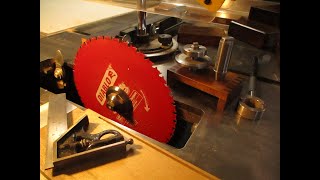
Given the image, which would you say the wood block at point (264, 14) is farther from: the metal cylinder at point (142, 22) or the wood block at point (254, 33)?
the metal cylinder at point (142, 22)

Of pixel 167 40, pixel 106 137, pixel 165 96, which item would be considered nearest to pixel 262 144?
pixel 165 96

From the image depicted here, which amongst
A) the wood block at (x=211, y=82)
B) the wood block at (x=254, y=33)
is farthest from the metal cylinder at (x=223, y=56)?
the wood block at (x=254, y=33)

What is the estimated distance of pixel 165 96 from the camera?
778 millimetres

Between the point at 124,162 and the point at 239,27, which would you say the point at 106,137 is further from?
the point at 239,27

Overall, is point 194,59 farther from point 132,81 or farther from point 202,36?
point 202,36

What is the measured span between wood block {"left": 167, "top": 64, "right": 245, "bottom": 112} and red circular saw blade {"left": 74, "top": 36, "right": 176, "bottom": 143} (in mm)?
118

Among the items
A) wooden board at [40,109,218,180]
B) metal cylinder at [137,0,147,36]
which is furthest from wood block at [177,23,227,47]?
wooden board at [40,109,218,180]

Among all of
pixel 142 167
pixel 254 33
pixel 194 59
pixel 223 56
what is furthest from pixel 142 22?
pixel 142 167

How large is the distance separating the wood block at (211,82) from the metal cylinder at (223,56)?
0.02 metres

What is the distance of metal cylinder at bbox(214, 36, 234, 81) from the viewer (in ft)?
2.52

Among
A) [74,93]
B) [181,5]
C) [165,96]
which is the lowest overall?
[74,93]

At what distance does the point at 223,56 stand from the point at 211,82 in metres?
0.10

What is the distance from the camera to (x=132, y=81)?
821 mm

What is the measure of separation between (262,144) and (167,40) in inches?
26.0
